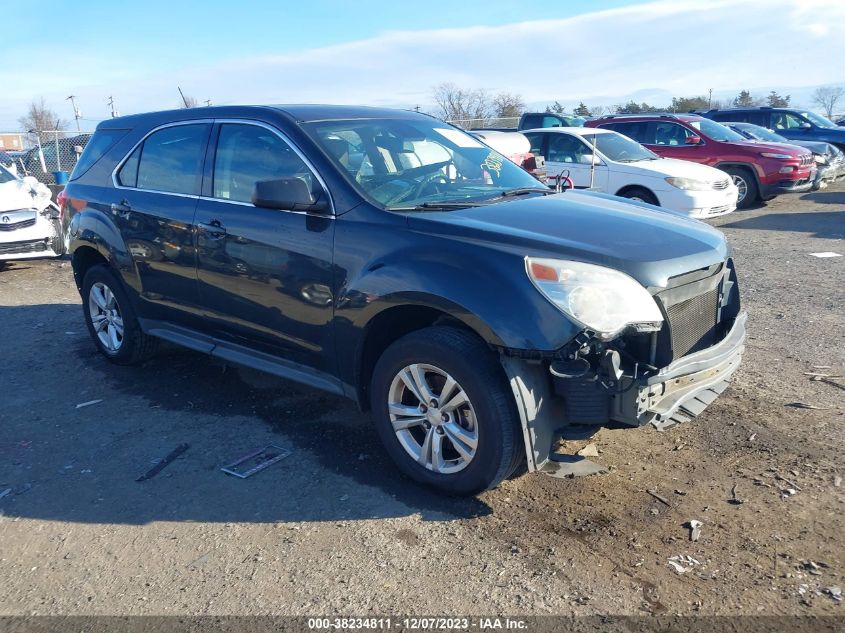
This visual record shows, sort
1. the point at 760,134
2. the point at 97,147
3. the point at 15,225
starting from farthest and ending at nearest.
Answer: the point at 760,134 → the point at 15,225 → the point at 97,147

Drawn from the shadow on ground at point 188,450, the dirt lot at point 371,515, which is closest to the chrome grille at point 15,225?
the shadow on ground at point 188,450

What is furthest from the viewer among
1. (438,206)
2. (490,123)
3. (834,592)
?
(490,123)

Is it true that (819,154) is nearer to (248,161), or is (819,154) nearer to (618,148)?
(618,148)

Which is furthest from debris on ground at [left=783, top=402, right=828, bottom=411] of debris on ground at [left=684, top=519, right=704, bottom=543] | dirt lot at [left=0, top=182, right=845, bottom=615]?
debris on ground at [left=684, top=519, right=704, bottom=543]

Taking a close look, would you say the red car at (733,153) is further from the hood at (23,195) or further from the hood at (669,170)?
the hood at (23,195)

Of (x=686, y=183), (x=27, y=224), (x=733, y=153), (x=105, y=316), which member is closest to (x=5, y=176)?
(x=27, y=224)

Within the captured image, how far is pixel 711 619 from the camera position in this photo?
2.75m

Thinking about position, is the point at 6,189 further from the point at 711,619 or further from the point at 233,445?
the point at 711,619

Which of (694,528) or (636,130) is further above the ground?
(636,130)

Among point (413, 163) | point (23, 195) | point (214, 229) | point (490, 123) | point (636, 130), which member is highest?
point (490, 123)

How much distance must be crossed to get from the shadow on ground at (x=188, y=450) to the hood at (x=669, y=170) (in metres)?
8.15

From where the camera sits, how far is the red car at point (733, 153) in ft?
47.3

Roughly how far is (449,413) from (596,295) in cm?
91

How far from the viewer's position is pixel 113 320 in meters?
5.82
